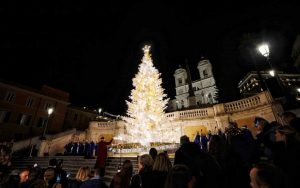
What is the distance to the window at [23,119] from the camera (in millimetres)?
28928

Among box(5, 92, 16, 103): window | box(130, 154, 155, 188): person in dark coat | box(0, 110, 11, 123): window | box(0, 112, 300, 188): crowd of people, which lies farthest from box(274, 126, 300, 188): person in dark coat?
box(5, 92, 16, 103): window

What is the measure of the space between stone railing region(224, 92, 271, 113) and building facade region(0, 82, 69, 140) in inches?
1075

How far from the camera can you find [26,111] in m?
29.8

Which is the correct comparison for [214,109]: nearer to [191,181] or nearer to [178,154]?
[178,154]

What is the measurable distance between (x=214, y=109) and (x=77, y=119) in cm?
3377

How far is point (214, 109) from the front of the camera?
18.4m

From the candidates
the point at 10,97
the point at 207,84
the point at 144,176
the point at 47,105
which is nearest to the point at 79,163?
the point at 144,176

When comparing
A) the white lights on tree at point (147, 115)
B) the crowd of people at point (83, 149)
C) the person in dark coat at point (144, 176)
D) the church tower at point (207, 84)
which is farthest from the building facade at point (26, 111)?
the church tower at point (207, 84)

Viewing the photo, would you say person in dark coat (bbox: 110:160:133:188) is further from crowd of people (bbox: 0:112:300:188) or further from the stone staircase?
the stone staircase

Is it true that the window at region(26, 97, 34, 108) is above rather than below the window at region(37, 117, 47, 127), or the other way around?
above

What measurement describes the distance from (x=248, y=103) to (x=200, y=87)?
35.1m

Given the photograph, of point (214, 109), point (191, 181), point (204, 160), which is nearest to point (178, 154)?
point (204, 160)

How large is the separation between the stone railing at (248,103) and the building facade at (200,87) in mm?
28496

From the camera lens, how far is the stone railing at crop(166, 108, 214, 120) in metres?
18.7
